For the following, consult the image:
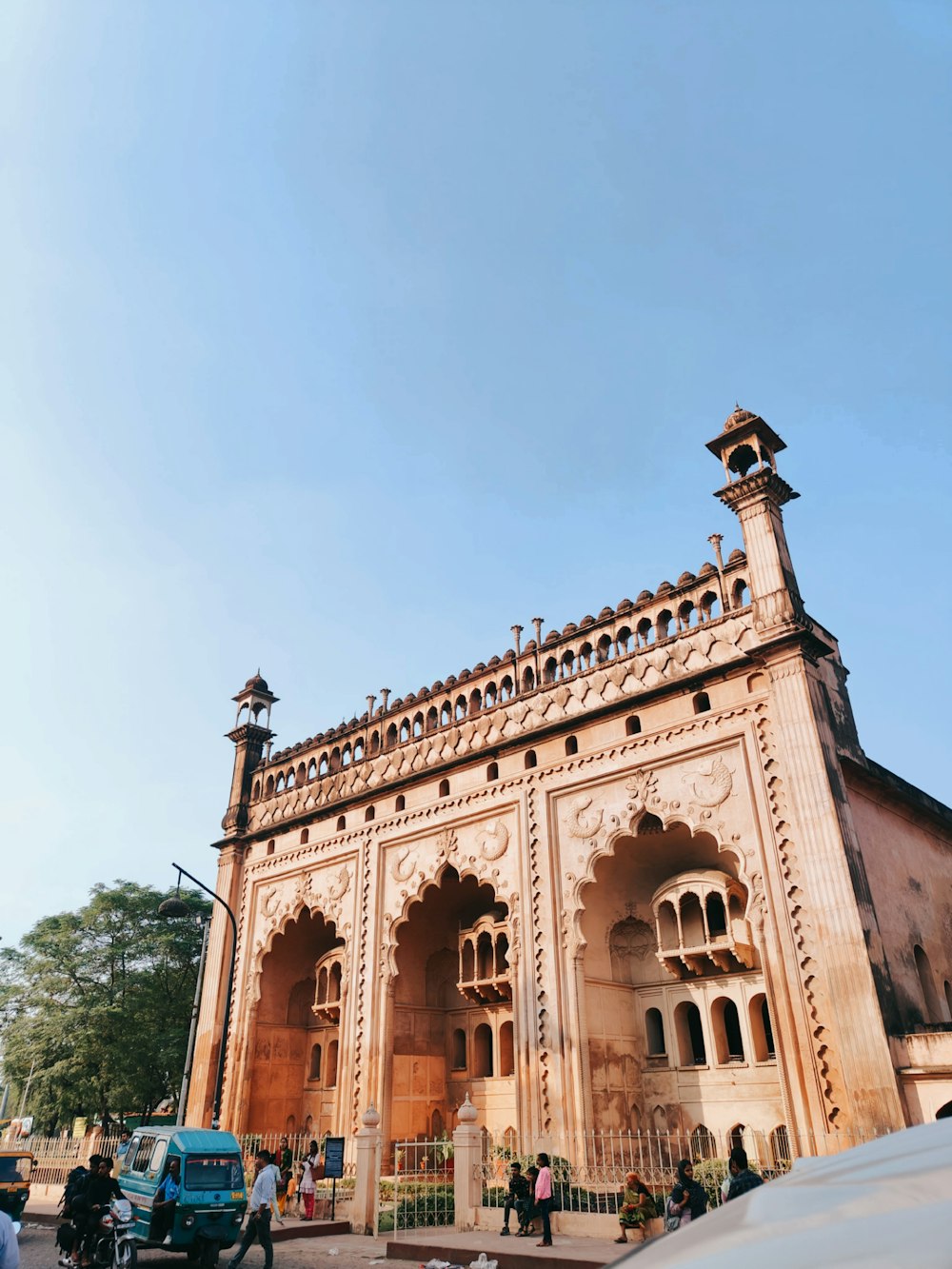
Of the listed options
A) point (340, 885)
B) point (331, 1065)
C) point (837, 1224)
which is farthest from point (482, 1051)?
point (837, 1224)

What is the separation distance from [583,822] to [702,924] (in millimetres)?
3286

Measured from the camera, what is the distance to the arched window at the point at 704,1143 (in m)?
17.4

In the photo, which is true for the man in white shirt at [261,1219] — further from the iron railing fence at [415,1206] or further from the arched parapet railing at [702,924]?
the arched parapet railing at [702,924]

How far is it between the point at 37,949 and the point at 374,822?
16.1 metres

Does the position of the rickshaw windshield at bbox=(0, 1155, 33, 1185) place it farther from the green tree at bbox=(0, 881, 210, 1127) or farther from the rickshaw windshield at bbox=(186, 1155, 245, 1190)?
the green tree at bbox=(0, 881, 210, 1127)

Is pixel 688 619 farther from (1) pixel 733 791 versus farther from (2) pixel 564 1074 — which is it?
(2) pixel 564 1074

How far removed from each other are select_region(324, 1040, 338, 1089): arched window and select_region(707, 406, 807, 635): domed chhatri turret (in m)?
17.7

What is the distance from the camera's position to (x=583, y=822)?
18891 millimetres

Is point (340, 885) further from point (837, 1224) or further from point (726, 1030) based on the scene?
point (837, 1224)

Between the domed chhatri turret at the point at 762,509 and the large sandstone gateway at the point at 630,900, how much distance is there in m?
0.06

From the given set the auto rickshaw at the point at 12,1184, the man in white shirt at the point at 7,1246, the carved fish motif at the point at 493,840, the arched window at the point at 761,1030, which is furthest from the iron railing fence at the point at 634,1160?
the man in white shirt at the point at 7,1246

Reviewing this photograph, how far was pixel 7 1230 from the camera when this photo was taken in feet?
14.4

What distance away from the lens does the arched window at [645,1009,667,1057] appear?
1889 cm

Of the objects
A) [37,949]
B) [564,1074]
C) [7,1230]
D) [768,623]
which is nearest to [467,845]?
[564,1074]
